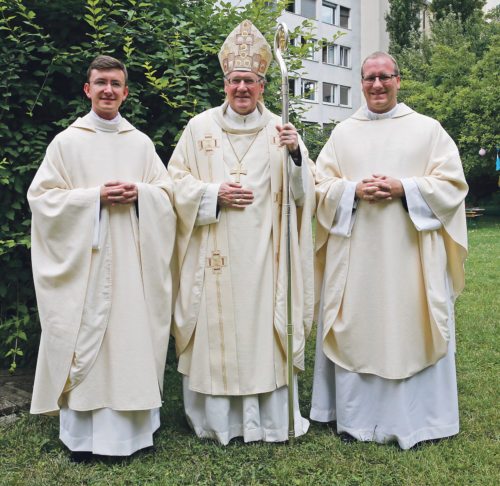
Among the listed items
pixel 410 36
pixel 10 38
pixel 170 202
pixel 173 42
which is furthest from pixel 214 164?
pixel 410 36

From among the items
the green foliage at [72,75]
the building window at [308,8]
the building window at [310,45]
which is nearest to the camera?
the green foliage at [72,75]

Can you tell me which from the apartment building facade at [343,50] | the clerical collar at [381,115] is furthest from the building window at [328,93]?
the clerical collar at [381,115]

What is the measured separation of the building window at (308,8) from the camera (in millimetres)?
34022

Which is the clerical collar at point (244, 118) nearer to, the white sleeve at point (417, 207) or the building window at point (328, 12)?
the white sleeve at point (417, 207)

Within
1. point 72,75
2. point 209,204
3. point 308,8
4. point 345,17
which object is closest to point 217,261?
point 209,204

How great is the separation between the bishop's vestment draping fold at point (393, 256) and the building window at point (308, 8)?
31874mm

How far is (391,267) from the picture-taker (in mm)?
4344

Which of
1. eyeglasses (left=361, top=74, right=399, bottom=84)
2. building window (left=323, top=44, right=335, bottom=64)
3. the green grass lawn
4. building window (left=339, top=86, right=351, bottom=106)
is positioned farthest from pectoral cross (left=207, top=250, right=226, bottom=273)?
building window (left=339, top=86, right=351, bottom=106)

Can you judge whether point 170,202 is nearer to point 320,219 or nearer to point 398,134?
point 320,219

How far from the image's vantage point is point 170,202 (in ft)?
14.0

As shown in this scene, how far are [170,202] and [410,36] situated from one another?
29.0 meters

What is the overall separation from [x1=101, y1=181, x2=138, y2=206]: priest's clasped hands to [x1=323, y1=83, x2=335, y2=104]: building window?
33518mm

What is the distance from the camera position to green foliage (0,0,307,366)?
486 cm

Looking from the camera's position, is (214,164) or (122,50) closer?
(214,164)
